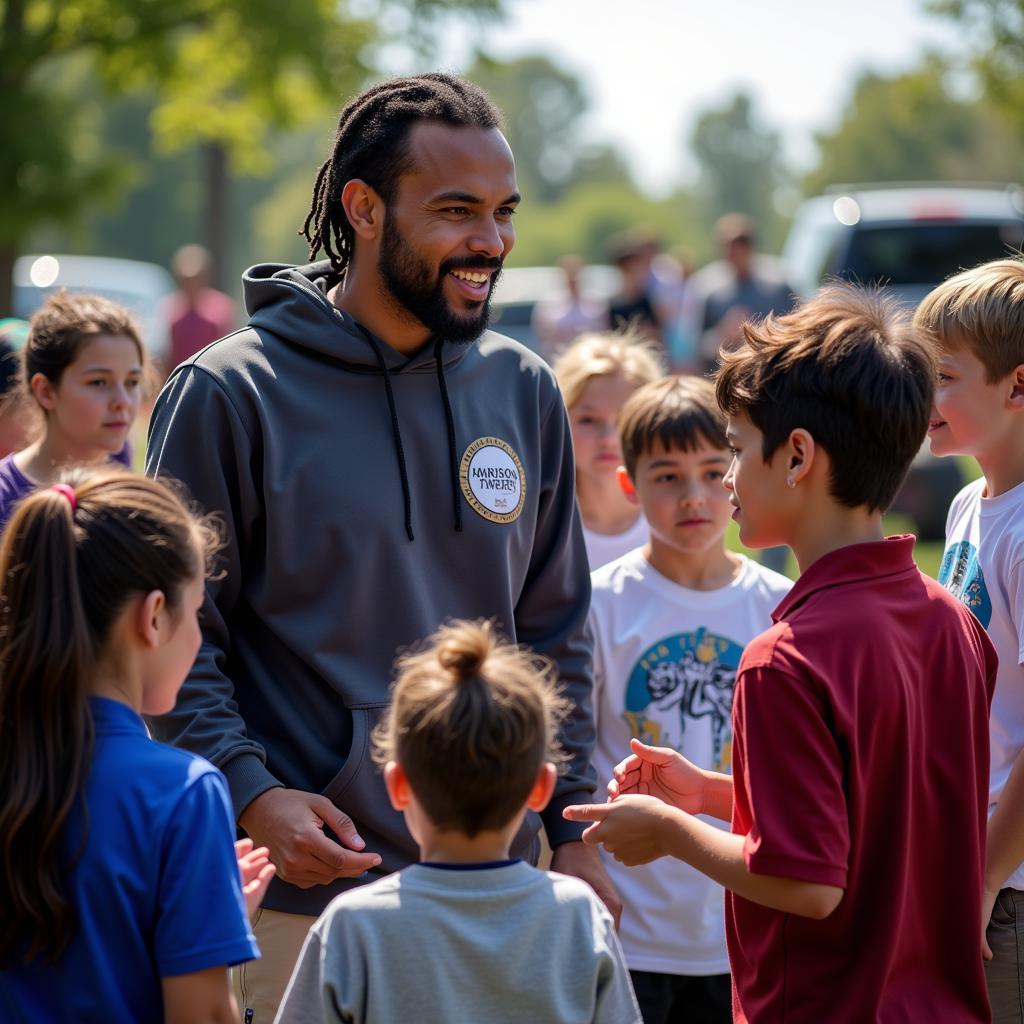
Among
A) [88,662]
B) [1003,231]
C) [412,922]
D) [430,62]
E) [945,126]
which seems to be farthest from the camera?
[945,126]

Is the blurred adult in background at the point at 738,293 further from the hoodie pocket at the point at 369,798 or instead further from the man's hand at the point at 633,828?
the man's hand at the point at 633,828

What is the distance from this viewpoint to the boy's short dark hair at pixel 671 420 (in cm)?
431

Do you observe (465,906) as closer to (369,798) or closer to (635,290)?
(369,798)

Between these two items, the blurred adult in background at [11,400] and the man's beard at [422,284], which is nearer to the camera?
the man's beard at [422,284]

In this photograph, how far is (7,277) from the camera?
18.1 meters

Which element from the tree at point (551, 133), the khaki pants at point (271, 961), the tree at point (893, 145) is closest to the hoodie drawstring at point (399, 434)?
the khaki pants at point (271, 961)

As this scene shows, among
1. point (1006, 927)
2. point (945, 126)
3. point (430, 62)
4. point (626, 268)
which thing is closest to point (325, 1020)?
point (1006, 927)

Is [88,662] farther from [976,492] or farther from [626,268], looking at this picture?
[626,268]

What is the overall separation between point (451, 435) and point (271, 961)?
47.9 inches

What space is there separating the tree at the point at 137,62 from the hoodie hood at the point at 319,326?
1487 centimetres

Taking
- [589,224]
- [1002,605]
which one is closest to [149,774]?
[1002,605]

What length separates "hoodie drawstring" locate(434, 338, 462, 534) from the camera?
3328mm

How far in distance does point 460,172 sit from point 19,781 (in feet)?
5.52

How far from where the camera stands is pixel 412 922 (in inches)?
89.4
